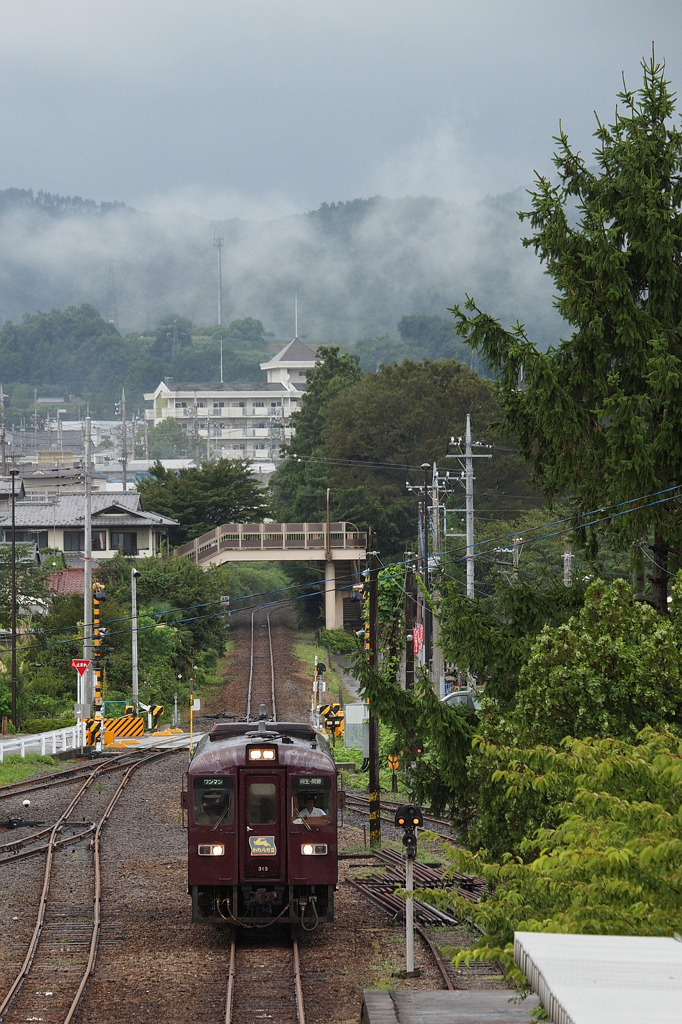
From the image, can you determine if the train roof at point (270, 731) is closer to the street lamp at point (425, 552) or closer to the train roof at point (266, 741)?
the train roof at point (266, 741)

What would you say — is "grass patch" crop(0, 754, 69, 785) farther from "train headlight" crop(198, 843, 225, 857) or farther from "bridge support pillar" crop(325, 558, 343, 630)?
"bridge support pillar" crop(325, 558, 343, 630)

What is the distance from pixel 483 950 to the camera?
966cm

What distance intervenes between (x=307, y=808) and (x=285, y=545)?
5298 cm

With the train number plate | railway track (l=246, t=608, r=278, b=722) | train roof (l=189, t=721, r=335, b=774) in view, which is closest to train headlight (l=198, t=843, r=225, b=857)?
the train number plate

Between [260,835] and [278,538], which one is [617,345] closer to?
[260,835]

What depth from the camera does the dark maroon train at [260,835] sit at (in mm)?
16922

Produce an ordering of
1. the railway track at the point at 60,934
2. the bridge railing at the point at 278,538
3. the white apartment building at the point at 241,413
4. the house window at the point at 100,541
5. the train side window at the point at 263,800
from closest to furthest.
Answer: the railway track at the point at 60,934, the train side window at the point at 263,800, the bridge railing at the point at 278,538, the house window at the point at 100,541, the white apartment building at the point at 241,413

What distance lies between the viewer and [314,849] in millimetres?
17047

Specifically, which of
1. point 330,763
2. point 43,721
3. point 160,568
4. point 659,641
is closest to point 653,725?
point 659,641

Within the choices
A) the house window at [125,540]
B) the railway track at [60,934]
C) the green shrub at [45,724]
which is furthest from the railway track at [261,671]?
the railway track at [60,934]

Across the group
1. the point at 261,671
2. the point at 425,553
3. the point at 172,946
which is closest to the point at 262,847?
the point at 172,946

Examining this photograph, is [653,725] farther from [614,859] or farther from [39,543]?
[39,543]

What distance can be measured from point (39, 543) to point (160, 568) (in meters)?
→ 14.4

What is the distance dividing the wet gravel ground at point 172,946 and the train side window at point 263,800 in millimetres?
1763
